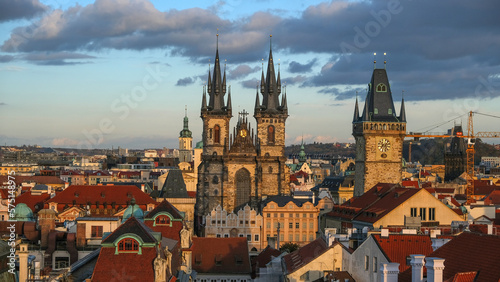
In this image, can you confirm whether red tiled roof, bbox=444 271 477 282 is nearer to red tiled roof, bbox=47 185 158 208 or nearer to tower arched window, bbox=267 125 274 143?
red tiled roof, bbox=47 185 158 208

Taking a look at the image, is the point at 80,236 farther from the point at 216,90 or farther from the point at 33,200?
the point at 216,90

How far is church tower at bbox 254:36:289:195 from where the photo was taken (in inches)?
5138

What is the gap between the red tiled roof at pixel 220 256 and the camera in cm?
7319

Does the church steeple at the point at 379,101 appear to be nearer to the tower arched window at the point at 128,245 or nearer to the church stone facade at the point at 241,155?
the church stone facade at the point at 241,155

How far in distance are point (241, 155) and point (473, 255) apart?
100 metres

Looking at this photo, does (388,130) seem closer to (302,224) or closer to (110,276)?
(302,224)

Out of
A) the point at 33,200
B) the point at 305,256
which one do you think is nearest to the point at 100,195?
the point at 33,200

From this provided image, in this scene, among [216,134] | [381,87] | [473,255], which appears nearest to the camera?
[473,255]

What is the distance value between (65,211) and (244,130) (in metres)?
34.9

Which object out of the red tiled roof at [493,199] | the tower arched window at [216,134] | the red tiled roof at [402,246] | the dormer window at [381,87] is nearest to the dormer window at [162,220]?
the red tiled roof at [402,246]

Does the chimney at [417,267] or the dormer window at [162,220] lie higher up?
the chimney at [417,267]

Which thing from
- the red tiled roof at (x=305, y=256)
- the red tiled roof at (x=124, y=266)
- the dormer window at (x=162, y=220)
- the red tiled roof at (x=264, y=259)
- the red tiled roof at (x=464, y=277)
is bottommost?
the red tiled roof at (x=264, y=259)

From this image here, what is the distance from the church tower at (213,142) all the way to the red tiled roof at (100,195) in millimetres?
15452

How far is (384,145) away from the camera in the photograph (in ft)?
395
